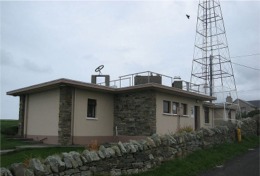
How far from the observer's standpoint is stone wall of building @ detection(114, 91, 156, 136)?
20.7 meters

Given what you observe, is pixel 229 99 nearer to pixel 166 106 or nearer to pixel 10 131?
pixel 166 106

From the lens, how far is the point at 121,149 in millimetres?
10016

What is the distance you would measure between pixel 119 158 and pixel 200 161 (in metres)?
4.66

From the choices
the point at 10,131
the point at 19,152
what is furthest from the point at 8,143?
the point at 10,131

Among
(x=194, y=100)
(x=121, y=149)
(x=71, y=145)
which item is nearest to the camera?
(x=121, y=149)

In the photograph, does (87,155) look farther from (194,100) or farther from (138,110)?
(194,100)

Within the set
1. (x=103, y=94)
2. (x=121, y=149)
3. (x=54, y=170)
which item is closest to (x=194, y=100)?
(x=103, y=94)

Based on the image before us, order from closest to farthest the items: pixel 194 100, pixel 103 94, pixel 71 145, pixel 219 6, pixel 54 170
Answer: pixel 54 170, pixel 71 145, pixel 103 94, pixel 194 100, pixel 219 6

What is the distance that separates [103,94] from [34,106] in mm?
4735

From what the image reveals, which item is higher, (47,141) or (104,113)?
(104,113)

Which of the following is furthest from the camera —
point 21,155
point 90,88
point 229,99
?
point 229,99

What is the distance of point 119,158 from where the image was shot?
32.5ft

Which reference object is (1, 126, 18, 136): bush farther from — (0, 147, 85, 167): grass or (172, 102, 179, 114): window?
(172, 102, 179, 114): window

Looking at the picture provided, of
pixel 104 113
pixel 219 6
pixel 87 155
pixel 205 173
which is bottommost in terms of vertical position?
pixel 205 173
